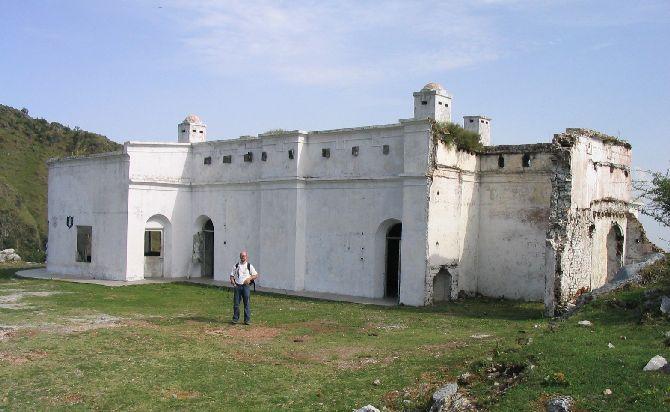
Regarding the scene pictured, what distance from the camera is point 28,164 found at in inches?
2566

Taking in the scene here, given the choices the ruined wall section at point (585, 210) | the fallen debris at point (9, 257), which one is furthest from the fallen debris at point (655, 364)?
the fallen debris at point (9, 257)

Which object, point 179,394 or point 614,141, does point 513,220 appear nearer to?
point 614,141

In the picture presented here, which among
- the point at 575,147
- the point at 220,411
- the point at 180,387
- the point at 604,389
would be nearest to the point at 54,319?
the point at 180,387

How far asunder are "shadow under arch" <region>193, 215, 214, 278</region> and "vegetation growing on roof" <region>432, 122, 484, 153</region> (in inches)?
485

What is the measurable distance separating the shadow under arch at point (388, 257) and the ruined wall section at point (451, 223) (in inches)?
64.9

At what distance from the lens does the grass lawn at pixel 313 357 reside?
924cm

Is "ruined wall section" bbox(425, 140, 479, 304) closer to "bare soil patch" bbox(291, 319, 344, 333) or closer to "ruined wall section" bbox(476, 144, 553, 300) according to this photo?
"ruined wall section" bbox(476, 144, 553, 300)

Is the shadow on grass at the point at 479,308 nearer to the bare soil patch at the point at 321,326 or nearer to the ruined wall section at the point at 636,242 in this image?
the bare soil patch at the point at 321,326

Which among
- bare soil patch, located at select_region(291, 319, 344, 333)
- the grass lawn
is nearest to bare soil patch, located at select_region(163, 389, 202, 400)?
the grass lawn

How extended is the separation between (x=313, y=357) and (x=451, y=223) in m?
10.5

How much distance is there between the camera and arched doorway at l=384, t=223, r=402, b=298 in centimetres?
2362

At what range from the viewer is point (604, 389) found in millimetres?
8219

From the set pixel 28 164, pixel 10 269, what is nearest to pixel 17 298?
pixel 10 269

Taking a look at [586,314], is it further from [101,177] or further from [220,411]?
[101,177]
